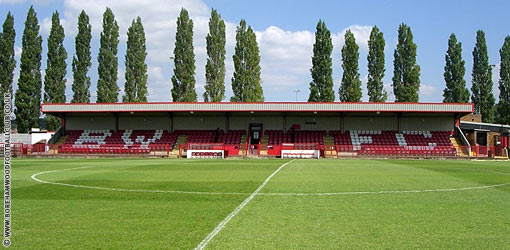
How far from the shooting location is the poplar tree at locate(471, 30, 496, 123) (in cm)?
7312

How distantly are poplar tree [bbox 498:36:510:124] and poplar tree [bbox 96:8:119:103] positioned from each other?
190 feet

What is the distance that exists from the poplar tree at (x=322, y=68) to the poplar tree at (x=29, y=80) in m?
38.4

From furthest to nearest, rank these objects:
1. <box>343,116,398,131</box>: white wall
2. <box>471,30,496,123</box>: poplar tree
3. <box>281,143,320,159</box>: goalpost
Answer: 1. <box>471,30,496,123</box>: poplar tree
2. <box>343,116,398,131</box>: white wall
3. <box>281,143,320,159</box>: goalpost

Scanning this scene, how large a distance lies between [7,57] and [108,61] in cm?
1439

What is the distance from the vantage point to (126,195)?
13.7 meters

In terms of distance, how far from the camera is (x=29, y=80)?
2554 inches

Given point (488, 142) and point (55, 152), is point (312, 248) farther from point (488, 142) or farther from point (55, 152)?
point (488, 142)

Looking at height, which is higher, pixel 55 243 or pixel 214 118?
pixel 214 118

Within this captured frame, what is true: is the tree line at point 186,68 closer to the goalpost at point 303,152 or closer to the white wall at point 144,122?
the white wall at point 144,122

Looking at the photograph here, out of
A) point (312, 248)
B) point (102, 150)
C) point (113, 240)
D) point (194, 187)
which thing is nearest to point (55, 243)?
point (113, 240)

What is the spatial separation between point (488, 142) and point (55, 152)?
168 feet

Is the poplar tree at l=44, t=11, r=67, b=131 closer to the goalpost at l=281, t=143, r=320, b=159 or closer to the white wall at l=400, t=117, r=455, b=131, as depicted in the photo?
the goalpost at l=281, t=143, r=320, b=159

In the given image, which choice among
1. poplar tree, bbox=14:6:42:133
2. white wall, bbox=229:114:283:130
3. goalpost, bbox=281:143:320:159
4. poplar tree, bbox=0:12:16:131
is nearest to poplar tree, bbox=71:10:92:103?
poplar tree, bbox=14:6:42:133

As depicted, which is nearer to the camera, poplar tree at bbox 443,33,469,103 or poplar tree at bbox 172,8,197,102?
poplar tree at bbox 172,8,197,102
